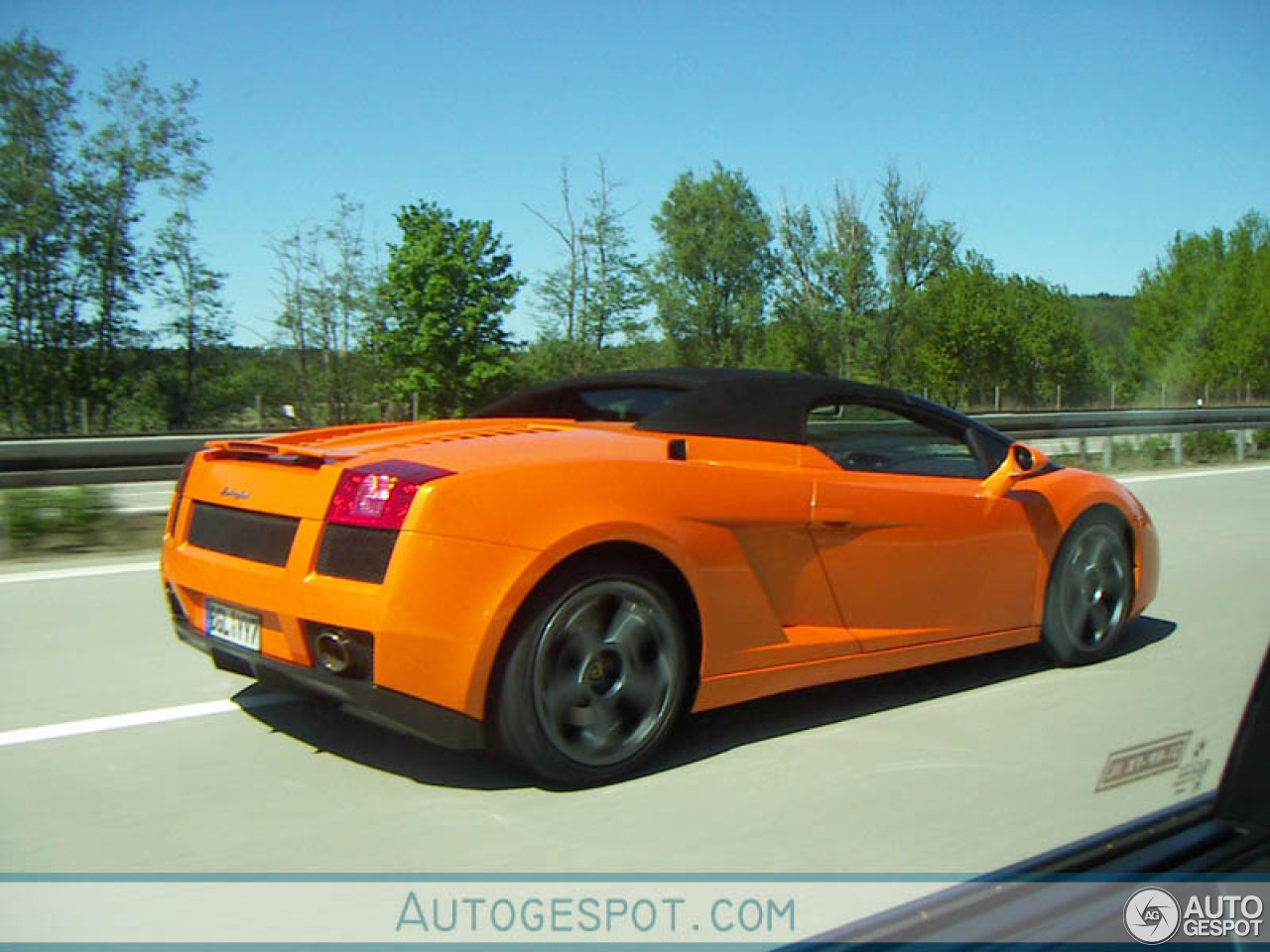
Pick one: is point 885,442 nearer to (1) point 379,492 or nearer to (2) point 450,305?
(1) point 379,492

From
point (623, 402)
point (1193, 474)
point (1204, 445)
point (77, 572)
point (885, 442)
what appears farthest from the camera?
point (1204, 445)

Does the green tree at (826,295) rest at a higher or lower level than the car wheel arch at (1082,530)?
higher

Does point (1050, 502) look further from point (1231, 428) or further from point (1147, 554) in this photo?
point (1231, 428)

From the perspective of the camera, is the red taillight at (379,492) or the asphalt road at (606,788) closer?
the asphalt road at (606,788)

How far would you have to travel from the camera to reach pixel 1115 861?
202cm

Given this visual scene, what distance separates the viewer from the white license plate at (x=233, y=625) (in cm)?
349

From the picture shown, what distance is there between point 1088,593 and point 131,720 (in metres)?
3.92

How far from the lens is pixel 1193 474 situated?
49.8ft

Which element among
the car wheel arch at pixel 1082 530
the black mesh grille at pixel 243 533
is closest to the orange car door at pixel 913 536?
the car wheel arch at pixel 1082 530

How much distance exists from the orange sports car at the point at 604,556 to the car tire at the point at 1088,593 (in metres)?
0.17

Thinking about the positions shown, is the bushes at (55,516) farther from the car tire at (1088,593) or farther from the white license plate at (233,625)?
the car tire at (1088,593)

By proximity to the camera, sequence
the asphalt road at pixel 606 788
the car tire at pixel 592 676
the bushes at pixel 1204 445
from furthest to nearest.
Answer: the bushes at pixel 1204 445
the car tire at pixel 592 676
the asphalt road at pixel 606 788

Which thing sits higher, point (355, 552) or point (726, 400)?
point (726, 400)

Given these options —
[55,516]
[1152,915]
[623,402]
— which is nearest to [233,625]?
[623,402]
